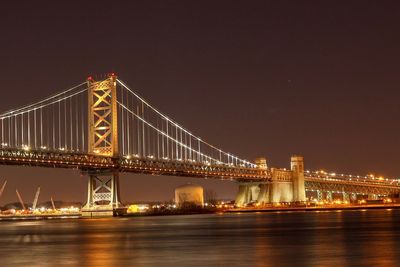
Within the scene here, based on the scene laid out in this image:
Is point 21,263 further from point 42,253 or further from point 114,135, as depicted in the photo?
point 114,135

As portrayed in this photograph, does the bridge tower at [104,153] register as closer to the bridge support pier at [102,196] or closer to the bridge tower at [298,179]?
the bridge support pier at [102,196]

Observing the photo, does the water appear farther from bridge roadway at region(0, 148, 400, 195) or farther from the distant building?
the distant building

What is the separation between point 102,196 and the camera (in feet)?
255

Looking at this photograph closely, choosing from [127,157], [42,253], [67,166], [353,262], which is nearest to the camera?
[353,262]

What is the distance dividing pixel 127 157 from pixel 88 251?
50.5 meters

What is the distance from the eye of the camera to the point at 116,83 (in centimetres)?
8112

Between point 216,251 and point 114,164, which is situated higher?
point 114,164

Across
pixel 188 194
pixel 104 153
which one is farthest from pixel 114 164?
pixel 188 194

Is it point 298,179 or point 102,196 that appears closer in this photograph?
point 102,196

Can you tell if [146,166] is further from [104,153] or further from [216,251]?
[216,251]

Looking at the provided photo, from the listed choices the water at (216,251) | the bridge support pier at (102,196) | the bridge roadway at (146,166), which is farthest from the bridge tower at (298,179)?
the water at (216,251)

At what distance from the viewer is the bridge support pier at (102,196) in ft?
251

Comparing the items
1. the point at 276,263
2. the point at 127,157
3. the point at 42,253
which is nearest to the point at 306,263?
the point at 276,263

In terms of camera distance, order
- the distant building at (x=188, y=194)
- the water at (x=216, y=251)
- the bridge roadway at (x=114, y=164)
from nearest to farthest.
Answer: the water at (x=216, y=251) < the bridge roadway at (x=114, y=164) < the distant building at (x=188, y=194)
